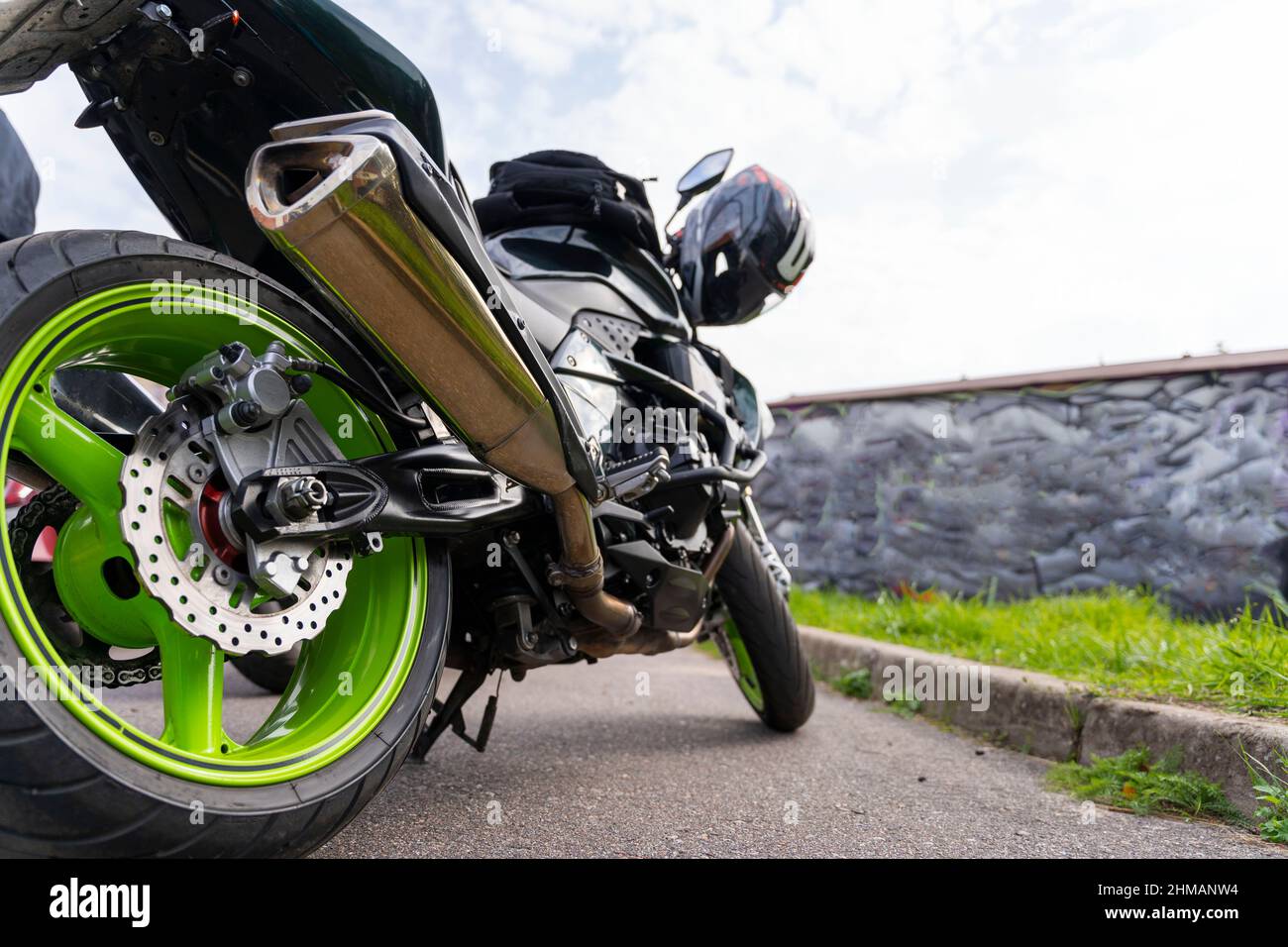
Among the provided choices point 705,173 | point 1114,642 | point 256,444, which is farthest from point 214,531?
point 1114,642

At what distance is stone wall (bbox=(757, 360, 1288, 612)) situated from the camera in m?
6.18

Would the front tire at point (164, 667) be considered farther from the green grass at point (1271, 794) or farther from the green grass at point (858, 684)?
the green grass at point (858, 684)

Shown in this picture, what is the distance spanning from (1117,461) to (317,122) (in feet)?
21.4

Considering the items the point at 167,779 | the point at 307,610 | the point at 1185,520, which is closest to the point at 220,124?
the point at 307,610

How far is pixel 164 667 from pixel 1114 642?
3.19 meters

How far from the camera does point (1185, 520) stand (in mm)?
6355

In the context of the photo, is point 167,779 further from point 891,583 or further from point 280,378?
point 891,583

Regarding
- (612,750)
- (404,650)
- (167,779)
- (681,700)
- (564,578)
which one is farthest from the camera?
(681,700)

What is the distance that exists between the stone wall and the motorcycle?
5.54 meters

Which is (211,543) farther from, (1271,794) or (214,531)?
(1271,794)

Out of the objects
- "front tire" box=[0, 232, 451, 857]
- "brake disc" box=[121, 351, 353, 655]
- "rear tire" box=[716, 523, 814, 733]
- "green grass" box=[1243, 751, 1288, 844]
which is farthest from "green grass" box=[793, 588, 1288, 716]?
"brake disc" box=[121, 351, 353, 655]

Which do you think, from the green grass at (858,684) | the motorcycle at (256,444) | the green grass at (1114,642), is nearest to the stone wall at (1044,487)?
the green grass at (1114,642)

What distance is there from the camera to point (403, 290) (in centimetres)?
141

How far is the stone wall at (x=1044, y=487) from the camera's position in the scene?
20.3 feet
